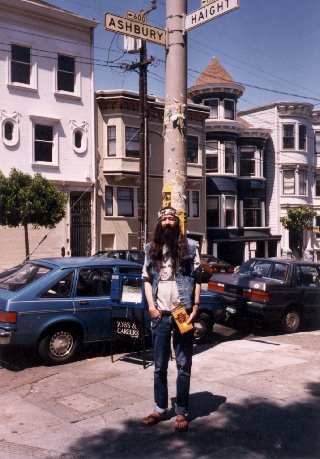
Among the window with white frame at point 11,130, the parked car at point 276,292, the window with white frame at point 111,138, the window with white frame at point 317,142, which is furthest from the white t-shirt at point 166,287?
the window with white frame at point 317,142

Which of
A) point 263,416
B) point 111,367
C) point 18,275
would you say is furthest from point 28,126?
point 263,416

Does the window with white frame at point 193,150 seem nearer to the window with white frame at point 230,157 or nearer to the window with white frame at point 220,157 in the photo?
the window with white frame at point 220,157

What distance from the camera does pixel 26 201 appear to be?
18891 millimetres

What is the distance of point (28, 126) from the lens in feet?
77.1

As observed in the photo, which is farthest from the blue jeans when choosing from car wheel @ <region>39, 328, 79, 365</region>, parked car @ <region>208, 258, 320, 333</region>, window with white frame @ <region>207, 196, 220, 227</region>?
window with white frame @ <region>207, 196, 220, 227</region>

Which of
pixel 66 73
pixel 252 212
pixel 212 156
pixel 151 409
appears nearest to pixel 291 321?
pixel 151 409

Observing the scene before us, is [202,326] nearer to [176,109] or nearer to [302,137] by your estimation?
[176,109]

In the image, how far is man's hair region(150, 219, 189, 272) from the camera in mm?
5059

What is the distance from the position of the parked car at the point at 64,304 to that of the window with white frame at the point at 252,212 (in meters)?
25.8

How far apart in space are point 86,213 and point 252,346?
58.8ft

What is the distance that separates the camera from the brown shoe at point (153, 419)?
16.3ft

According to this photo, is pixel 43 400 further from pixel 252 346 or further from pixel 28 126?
pixel 28 126

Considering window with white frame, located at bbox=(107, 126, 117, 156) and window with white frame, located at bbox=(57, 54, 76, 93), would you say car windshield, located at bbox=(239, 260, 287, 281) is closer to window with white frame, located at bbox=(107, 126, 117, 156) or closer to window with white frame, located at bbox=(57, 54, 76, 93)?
window with white frame, located at bbox=(107, 126, 117, 156)

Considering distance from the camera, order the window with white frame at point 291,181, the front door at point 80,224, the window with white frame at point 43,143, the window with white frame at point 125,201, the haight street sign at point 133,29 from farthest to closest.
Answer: the window with white frame at point 291,181 → the window with white frame at point 125,201 → the front door at point 80,224 → the window with white frame at point 43,143 → the haight street sign at point 133,29
